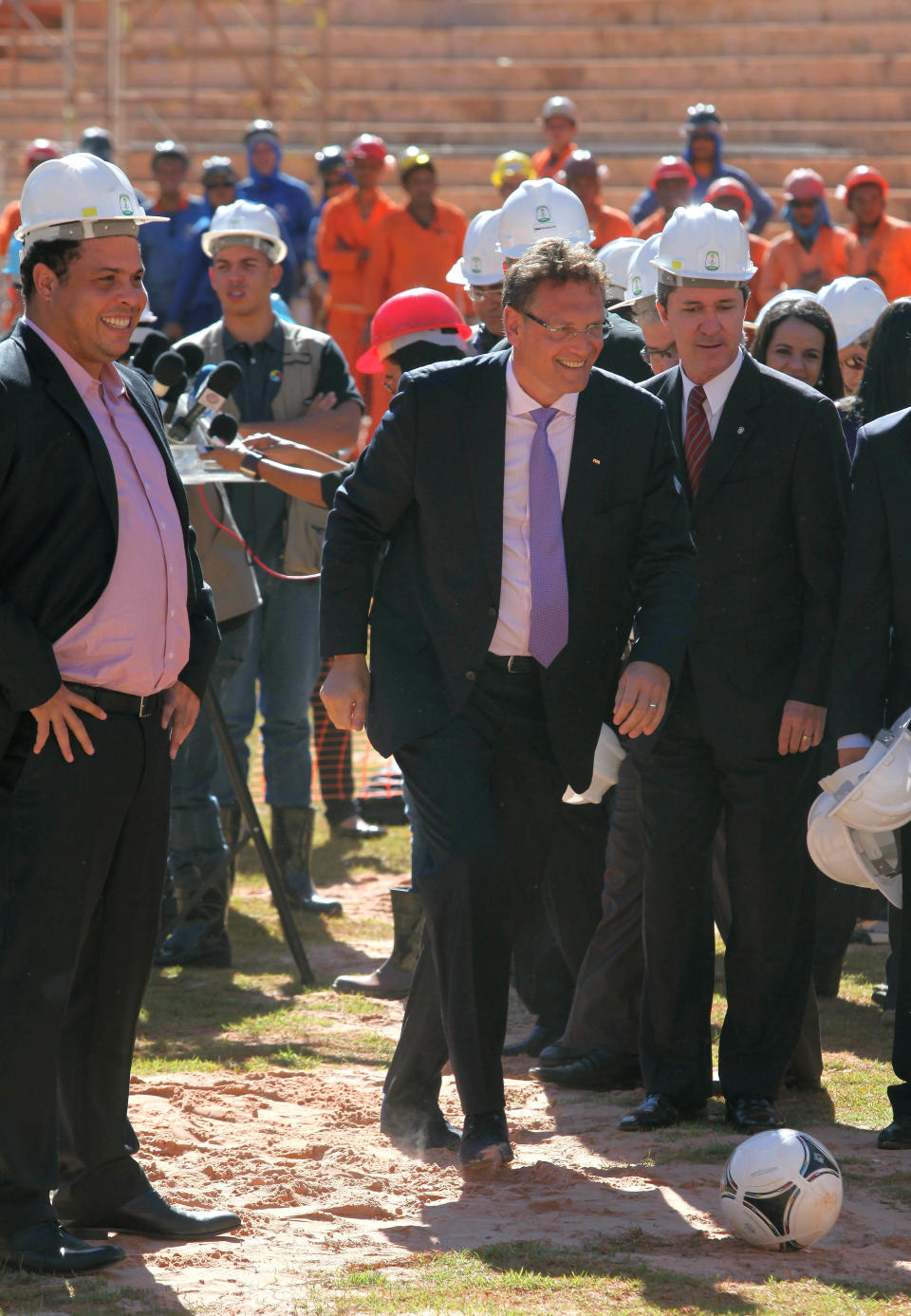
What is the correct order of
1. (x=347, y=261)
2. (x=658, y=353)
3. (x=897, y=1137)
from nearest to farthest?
(x=897, y=1137), (x=658, y=353), (x=347, y=261)

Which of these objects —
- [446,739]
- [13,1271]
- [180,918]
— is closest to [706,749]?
[446,739]

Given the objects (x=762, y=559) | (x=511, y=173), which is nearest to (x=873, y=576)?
(x=762, y=559)

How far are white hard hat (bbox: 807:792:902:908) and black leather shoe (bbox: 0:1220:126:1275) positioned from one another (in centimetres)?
207

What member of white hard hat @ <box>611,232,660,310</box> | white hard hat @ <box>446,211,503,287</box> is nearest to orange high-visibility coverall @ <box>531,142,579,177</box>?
white hard hat @ <box>446,211,503,287</box>

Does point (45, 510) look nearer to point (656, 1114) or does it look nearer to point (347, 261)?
point (656, 1114)

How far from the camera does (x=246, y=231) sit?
7.93m

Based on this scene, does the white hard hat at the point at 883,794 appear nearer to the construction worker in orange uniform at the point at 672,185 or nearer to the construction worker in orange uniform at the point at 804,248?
the construction worker in orange uniform at the point at 804,248

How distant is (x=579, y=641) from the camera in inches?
187

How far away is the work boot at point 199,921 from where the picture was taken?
7.24m

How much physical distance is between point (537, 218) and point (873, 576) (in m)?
2.51

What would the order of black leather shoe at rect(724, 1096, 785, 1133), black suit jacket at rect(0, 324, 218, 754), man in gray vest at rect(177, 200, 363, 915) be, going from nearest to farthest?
black suit jacket at rect(0, 324, 218, 754), black leather shoe at rect(724, 1096, 785, 1133), man in gray vest at rect(177, 200, 363, 915)

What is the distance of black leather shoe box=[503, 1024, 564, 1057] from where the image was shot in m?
6.13

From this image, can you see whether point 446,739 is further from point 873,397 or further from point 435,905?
point 873,397

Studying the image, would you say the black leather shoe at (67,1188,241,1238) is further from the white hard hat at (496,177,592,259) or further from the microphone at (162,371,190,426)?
the white hard hat at (496,177,592,259)
